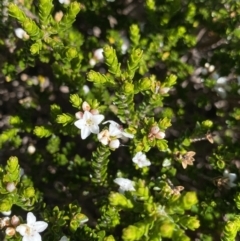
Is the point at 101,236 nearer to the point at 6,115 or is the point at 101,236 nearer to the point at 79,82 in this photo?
the point at 79,82

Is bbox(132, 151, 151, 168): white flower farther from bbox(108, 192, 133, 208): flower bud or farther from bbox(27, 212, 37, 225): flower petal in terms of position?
bbox(27, 212, 37, 225): flower petal

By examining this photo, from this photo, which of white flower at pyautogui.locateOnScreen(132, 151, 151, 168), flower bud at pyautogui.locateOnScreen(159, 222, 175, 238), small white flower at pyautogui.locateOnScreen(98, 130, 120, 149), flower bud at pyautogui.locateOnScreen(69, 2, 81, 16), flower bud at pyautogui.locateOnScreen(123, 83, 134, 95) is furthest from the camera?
white flower at pyautogui.locateOnScreen(132, 151, 151, 168)

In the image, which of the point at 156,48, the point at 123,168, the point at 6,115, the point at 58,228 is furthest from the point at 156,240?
the point at 6,115

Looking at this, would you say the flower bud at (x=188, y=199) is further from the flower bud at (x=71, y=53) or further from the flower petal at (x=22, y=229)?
the flower bud at (x=71, y=53)

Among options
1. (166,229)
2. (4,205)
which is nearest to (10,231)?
(4,205)

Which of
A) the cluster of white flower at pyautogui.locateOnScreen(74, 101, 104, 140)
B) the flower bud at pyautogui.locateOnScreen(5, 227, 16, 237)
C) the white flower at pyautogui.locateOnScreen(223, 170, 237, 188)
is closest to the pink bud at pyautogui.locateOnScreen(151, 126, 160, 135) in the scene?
the cluster of white flower at pyautogui.locateOnScreen(74, 101, 104, 140)

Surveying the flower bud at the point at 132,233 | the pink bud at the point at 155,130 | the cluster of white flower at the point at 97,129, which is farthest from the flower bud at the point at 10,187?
the pink bud at the point at 155,130

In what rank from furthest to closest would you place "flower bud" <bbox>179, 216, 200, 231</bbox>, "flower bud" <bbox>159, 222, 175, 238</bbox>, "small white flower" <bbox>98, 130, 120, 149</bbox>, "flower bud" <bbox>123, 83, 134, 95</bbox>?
"small white flower" <bbox>98, 130, 120, 149</bbox> → "flower bud" <bbox>123, 83, 134, 95</bbox> → "flower bud" <bbox>179, 216, 200, 231</bbox> → "flower bud" <bbox>159, 222, 175, 238</bbox>

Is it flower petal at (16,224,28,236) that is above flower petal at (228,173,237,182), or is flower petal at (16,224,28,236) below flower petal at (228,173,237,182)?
above
